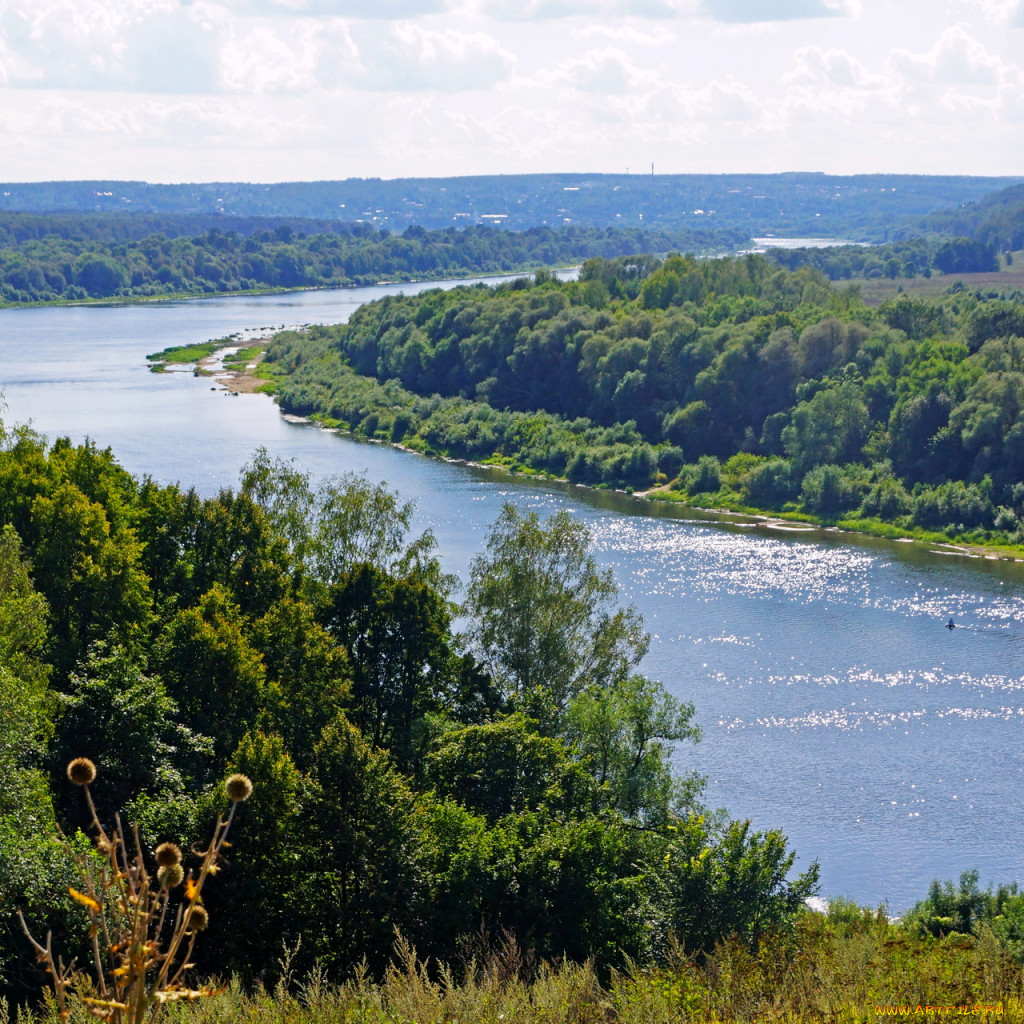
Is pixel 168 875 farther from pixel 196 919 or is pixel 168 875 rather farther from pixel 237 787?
pixel 237 787

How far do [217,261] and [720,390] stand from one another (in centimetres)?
12267

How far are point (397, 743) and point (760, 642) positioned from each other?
602 inches

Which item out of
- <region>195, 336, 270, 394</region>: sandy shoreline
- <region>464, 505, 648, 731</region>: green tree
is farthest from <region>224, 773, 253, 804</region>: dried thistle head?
<region>195, 336, 270, 394</region>: sandy shoreline

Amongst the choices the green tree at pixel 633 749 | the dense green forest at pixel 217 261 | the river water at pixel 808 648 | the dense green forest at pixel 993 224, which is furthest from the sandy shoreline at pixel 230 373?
the dense green forest at pixel 993 224

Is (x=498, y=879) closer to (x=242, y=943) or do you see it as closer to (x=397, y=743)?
(x=242, y=943)

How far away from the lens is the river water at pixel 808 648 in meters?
25.2

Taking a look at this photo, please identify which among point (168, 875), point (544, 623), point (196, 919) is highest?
point (168, 875)

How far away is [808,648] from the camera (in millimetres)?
35156

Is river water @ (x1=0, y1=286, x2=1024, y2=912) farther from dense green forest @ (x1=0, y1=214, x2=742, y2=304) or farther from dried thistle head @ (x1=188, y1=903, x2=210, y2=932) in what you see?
dense green forest @ (x1=0, y1=214, x2=742, y2=304)

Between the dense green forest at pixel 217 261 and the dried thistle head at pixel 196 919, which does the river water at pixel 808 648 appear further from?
the dense green forest at pixel 217 261

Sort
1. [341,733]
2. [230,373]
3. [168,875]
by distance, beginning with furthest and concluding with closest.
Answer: [230,373]
[341,733]
[168,875]

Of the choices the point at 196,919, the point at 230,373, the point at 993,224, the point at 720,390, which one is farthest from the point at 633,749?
the point at 993,224

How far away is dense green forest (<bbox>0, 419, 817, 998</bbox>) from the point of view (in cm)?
1548

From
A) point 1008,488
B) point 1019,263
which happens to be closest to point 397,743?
point 1008,488
